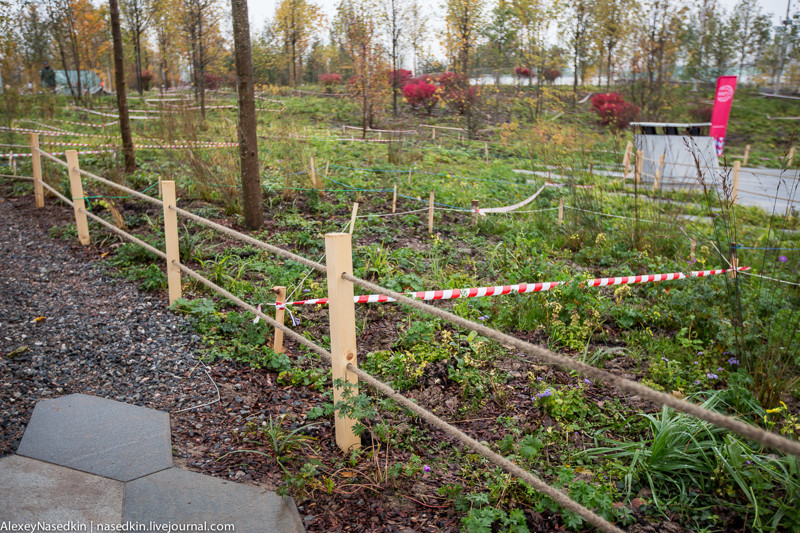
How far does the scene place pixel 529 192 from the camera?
410 inches

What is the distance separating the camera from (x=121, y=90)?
29.5 ft

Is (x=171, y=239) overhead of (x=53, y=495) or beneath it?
overhead

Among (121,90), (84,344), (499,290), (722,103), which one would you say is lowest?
(84,344)

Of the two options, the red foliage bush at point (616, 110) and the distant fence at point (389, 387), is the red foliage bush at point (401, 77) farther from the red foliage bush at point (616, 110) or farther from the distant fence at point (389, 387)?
the distant fence at point (389, 387)

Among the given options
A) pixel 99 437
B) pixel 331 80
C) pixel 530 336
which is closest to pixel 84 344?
pixel 99 437

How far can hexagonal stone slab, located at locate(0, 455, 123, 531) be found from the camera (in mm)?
2277

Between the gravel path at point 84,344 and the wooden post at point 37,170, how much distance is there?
2.56 m

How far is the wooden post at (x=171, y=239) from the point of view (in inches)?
176

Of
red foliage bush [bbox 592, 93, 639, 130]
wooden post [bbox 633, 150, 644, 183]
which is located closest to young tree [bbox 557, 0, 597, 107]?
red foliage bush [bbox 592, 93, 639, 130]

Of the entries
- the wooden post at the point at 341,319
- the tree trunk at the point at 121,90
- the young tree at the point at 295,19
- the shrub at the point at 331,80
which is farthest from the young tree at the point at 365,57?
the wooden post at the point at 341,319

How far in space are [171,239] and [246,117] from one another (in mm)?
2546

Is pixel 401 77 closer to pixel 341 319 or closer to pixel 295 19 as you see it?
pixel 295 19

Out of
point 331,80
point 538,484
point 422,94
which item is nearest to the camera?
point 538,484

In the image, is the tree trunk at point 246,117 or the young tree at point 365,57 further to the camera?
the young tree at point 365,57
